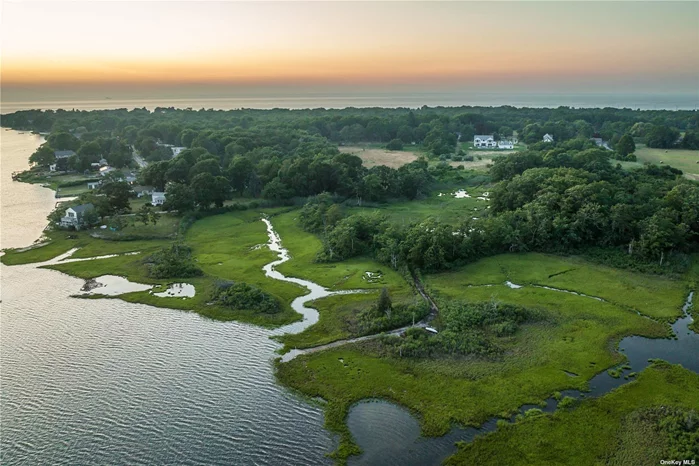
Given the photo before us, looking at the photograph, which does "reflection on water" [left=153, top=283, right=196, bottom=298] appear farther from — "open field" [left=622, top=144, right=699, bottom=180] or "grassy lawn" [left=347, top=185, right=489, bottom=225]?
"open field" [left=622, top=144, right=699, bottom=180]

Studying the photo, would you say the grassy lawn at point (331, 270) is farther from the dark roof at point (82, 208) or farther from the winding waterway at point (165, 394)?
the dark roof at point (82, 208)

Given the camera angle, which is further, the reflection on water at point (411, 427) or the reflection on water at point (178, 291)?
the reflection on water at point (178, 291)

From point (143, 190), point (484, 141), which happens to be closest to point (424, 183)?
point (143, 190)

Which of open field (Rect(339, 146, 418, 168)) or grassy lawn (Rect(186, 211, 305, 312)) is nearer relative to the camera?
grassy lawn (Rect(186, 211, 305, 312))

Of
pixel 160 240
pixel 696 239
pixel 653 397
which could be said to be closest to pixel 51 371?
pixel 160 240

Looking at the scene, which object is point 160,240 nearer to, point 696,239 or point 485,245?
point 485,245

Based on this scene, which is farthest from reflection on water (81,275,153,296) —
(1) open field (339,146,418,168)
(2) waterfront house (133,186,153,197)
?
(1) open field (339,146,418,168)

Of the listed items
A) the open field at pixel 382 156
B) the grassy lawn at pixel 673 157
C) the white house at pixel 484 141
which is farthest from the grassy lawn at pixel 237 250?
the white house at pixel 484 141
